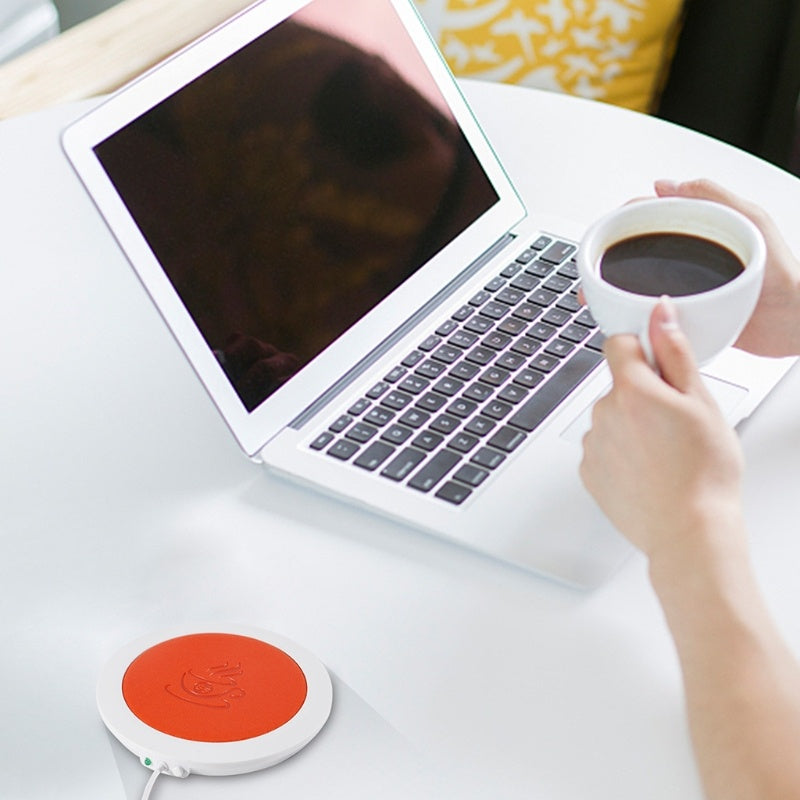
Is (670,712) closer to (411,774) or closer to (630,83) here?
(411,774)

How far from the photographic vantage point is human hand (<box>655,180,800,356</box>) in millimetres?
822

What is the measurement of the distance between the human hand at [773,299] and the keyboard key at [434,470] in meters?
0.23

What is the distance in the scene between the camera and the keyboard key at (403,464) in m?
0.76

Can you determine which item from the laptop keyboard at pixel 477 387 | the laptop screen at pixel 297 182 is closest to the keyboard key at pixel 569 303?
the laptop keyboard at pixel 477 387

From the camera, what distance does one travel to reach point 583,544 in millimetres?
718

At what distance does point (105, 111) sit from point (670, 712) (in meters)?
0.47

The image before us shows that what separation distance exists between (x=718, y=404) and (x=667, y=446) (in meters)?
0.17

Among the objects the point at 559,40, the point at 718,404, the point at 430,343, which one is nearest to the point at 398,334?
the point at 430,343

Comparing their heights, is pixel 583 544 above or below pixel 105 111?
below

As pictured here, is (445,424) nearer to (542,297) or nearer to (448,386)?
(448,386)

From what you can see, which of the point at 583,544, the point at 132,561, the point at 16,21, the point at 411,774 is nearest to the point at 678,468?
the point at 583,544

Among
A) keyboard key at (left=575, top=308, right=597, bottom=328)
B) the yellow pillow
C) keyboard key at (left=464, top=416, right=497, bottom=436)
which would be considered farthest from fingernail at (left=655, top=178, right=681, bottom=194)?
the yellow pillow

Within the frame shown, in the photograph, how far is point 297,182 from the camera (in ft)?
2.74

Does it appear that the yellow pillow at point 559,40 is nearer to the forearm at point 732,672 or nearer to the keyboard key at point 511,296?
the keyboard key at point 511,296
